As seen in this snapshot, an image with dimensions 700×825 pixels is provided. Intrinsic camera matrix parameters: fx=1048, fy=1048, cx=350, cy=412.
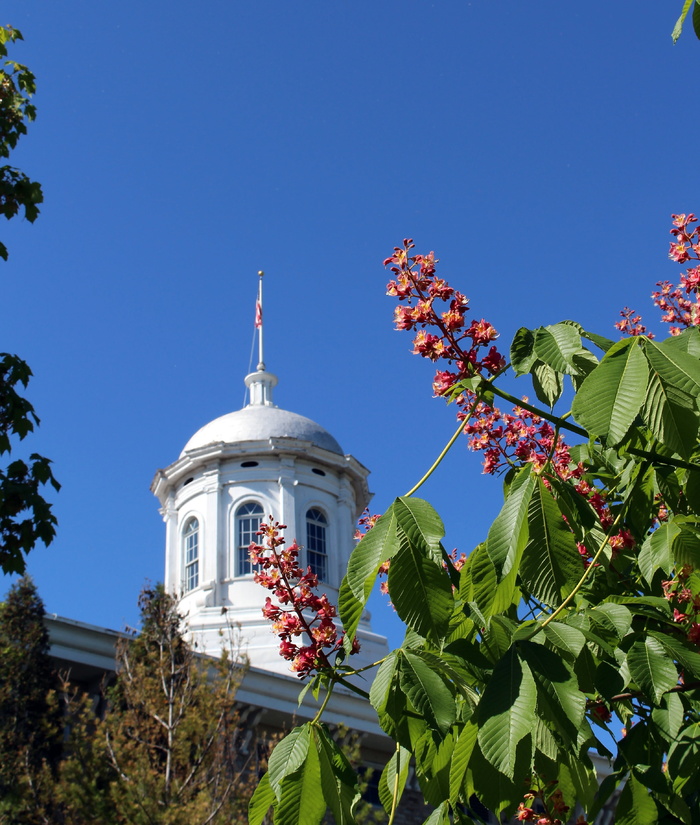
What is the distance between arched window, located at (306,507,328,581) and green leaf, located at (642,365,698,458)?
2748cm

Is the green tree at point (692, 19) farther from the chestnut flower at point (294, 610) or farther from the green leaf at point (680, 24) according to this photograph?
the chestnut flower at point (294, 610)

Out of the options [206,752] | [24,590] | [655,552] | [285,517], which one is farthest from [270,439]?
[655,552]

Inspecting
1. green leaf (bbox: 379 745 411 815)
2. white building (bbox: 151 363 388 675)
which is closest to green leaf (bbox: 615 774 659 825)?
green leaf (bbox: 379 745 411 815)

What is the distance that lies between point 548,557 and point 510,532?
0.13 m

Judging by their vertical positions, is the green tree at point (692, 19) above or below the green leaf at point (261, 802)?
above

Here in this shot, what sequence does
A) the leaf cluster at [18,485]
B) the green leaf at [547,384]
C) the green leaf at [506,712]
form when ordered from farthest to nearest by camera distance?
the leaf cluster at [18,485] < the green leaf at [547,384] < the green leaf at [506,712]

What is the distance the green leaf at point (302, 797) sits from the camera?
297 centimetres

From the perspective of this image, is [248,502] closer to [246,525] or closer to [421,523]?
[246,525]

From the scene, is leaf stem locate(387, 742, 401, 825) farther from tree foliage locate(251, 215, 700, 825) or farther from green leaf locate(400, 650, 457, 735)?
green leaf locate(400, 650, 457, 735)

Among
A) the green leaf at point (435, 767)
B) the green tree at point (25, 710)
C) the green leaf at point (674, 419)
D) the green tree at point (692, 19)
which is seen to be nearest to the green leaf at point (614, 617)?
the green leaf at point (435, 767)

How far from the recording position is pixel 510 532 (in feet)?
8.99

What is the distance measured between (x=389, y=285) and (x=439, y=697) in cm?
136

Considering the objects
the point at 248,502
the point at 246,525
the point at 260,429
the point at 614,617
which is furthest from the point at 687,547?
the point at 260,429

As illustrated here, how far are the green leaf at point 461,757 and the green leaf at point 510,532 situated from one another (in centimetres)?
55
